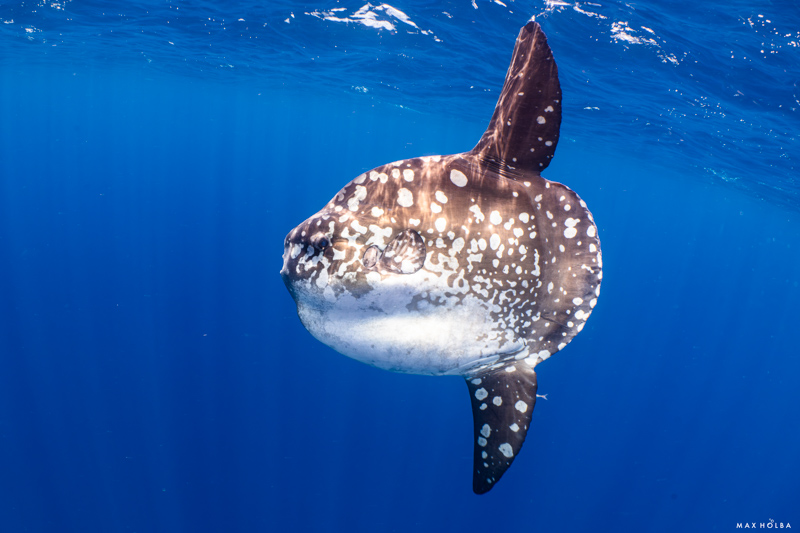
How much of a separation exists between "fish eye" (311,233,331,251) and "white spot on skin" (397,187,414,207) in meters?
0.41

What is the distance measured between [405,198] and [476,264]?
493mm

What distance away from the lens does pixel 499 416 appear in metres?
2.61

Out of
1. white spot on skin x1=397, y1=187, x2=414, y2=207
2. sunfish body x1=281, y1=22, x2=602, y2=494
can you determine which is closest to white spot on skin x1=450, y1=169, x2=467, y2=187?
sunfish body x1=281, y1=22, x2=602, y2=494

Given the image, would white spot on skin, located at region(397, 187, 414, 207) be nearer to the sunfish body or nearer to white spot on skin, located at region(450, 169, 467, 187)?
the sunfish body

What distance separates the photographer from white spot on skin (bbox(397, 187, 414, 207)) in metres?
2.38

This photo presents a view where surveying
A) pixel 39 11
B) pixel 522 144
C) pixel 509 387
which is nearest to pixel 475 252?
pixel 522 144

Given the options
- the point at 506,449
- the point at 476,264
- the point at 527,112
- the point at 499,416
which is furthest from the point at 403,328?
the point at 527,112

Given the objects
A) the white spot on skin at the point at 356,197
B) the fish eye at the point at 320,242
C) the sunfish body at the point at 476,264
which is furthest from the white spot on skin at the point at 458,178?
the fish eye at the point at 320,242

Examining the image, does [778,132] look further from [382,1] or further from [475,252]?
[475,252]

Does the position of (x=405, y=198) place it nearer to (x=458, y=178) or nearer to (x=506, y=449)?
(x=458, y=178)

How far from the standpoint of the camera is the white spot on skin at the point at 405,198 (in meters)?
2.38

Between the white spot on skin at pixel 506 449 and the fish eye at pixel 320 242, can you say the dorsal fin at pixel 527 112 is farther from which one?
the white spot on skin at pixel 506 449

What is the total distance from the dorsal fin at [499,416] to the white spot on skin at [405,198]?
1.06 meters

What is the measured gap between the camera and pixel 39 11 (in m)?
17.2
